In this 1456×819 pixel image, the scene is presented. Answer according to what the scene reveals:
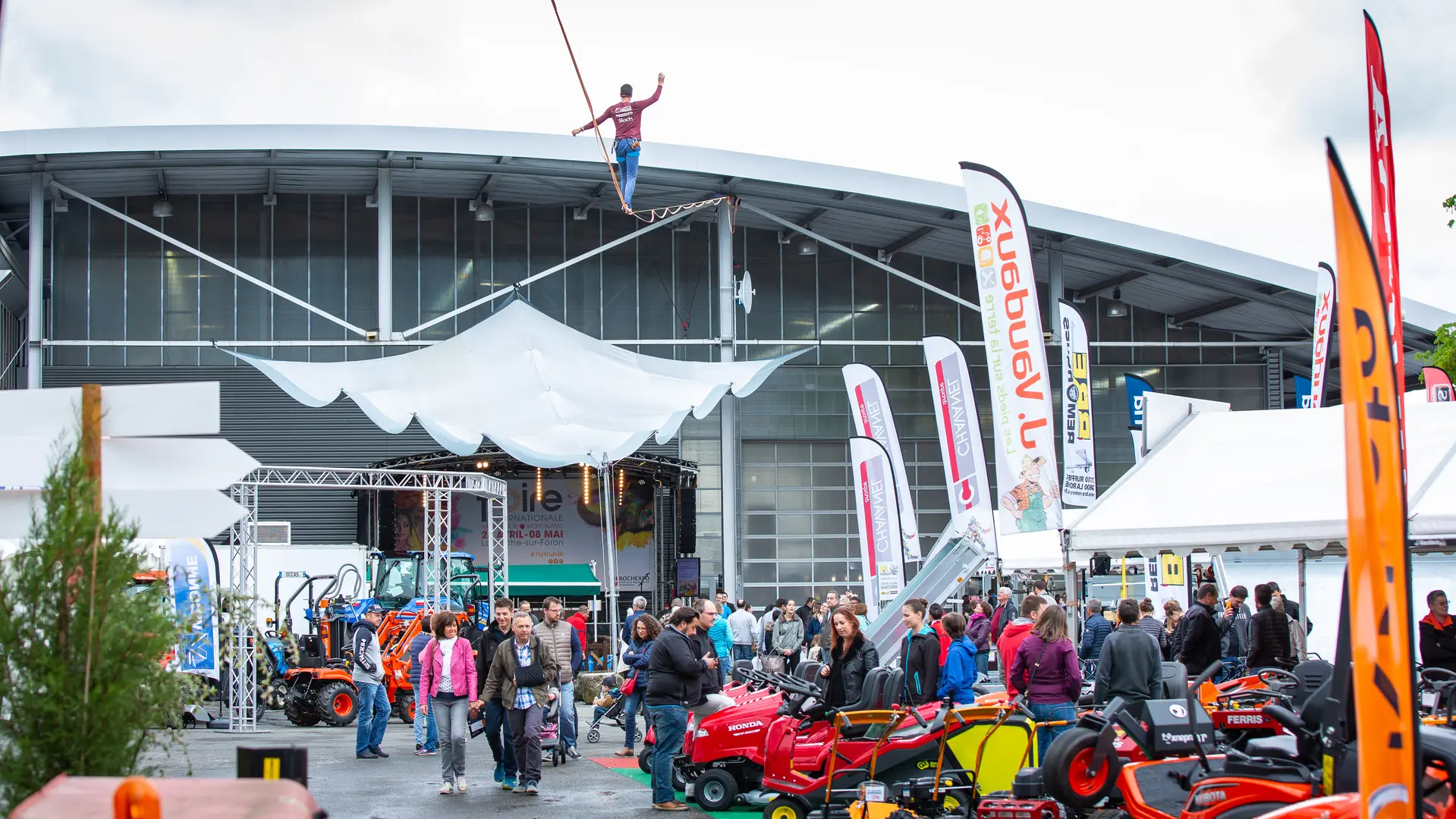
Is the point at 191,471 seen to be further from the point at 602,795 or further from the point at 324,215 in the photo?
the point at 324,215

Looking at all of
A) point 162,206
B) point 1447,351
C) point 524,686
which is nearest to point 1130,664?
point 524,686

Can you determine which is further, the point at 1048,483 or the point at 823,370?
the point at 823,370

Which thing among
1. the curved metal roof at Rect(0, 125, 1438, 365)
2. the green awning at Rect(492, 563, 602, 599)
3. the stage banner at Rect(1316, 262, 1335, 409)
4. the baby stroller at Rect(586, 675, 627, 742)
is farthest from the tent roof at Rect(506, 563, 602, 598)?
the stage banner at Rect(1316, 262, 1335, 409)


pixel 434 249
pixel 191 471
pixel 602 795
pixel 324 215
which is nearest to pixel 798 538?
pixel 434 249

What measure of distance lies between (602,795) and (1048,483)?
6.58 m

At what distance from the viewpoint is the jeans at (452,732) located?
1159 cm

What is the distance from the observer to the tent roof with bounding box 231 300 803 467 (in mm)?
21281

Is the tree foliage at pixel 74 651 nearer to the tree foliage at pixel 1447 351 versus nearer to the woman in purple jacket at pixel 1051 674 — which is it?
the woman in purple jacket at pixel 1051 674

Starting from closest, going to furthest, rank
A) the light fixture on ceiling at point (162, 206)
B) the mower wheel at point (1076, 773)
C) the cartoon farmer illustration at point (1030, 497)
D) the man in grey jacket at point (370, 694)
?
the mower wheel at point (1076, 773) → the man in grey jacket at point (370, 694) → the cartoon farmer illustration at point (1030, 497) → the light fixture on ceiling at point (162, 206)

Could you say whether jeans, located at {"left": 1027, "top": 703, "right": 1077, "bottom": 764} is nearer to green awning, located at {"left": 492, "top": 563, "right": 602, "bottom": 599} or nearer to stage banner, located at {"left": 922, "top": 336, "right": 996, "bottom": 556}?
stage banner, located at {"left": 922, "top": 336, "right": 996, "bottom": 556}

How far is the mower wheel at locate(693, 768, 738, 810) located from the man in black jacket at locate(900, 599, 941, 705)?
5.02 ft

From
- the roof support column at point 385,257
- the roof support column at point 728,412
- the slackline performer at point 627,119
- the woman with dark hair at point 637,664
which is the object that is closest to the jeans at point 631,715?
the woman with dark hair at point 637,664

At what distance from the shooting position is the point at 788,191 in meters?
31.6

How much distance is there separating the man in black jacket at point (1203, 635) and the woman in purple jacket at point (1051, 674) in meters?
3.12
